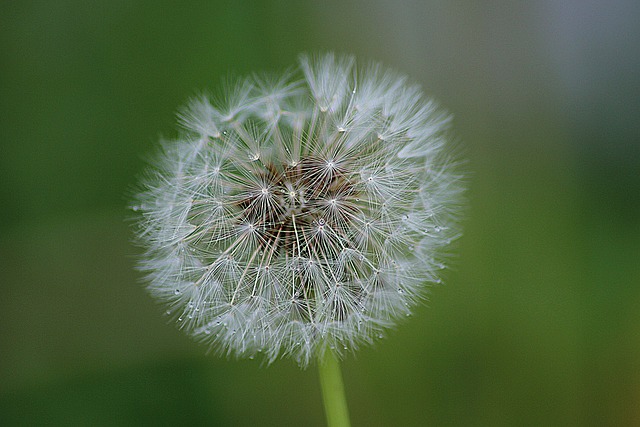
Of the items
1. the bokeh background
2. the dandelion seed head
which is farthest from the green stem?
the bokeh background

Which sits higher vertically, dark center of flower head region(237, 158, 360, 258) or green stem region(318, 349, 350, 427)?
dark center of flower head region(237, 158, 360, 258)

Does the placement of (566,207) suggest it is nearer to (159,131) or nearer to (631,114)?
(631,114)

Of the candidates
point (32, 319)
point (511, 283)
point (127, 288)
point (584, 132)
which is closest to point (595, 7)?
point (584, 132)

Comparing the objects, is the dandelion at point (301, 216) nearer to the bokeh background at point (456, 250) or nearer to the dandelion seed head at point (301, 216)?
the dandelion seed head at point (301, 216)

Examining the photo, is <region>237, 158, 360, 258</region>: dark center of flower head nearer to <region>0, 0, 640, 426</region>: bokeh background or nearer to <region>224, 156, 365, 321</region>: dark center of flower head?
<region>224, 156, 365, 321</region>: dark center of flower head

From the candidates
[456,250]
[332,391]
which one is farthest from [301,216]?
[456,250]

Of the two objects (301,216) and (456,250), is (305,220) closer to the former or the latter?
(301,216)

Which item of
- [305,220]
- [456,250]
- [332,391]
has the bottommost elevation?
[332,391]
